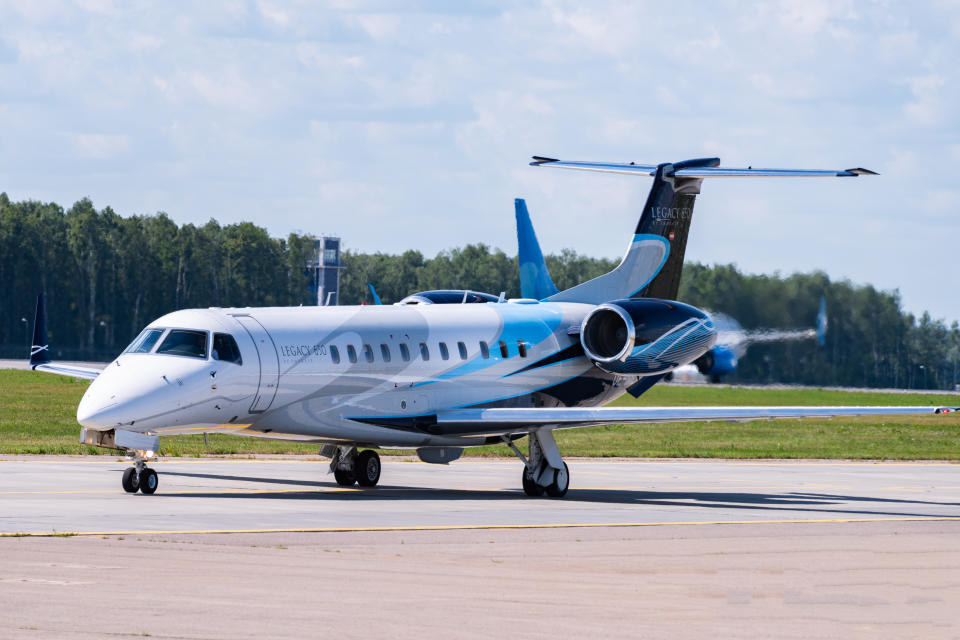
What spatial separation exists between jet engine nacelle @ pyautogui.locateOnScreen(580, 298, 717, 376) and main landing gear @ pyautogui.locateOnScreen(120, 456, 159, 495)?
9.93 m

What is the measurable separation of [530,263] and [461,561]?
20435 millimetres

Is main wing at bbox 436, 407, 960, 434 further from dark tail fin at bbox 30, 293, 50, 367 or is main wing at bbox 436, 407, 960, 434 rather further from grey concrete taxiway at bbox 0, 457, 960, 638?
dark tail fin at bbox 30, 293, 50, 367

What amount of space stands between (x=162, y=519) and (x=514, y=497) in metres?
9.07

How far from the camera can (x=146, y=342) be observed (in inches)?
1049

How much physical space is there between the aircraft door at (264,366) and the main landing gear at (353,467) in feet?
13.0

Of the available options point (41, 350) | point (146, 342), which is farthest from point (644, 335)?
point (41, 350)

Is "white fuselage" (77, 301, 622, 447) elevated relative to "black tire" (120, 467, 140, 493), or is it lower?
elevated

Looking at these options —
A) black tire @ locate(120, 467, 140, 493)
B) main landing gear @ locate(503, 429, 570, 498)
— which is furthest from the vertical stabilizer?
black tire @ locate(120, 467, 140, 493)

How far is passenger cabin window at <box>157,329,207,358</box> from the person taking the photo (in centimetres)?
2639

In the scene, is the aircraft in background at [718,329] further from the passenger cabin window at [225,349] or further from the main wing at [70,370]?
the passenger cabin window at [225,349]

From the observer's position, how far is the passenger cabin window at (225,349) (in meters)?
26.5

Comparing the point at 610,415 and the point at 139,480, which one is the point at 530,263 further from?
the point at 139,480

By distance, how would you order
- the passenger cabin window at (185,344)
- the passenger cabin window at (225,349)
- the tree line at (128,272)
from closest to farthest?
the passenger cabin window at (185,344) < the passenger cabin window at (225,349) < the tree line at (128,272)

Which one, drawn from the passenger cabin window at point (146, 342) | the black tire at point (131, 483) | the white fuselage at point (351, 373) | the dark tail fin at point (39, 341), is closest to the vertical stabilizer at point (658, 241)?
the white fuselage at point (351, 373)
